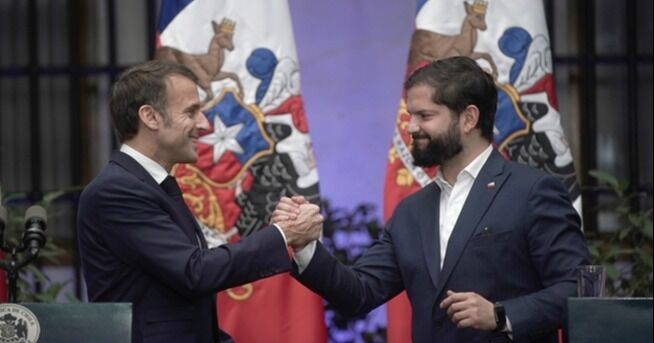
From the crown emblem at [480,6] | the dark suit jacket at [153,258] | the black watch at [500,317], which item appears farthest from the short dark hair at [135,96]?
the crown emblem at [480,6]

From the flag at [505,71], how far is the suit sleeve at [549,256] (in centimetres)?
111

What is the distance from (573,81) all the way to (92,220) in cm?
301

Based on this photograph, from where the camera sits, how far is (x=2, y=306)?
338cm

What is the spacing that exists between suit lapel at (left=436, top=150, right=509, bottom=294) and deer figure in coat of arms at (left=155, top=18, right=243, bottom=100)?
1.37 metres

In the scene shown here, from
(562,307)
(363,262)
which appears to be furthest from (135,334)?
(562,307)

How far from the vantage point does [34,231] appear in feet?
12.4

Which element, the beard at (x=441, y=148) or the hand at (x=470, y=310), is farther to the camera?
the beard at (x=441, y=148)

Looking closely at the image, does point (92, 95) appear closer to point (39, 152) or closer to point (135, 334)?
point (39, 152)

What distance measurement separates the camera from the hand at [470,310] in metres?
3.56

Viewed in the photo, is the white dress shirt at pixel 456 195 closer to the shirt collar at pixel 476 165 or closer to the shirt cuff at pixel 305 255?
the shirt collar at pixel 476 165

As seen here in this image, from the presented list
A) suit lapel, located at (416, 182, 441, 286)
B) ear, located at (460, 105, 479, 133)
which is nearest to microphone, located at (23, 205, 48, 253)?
suit lapel, located at (416, 182, 441, 286)

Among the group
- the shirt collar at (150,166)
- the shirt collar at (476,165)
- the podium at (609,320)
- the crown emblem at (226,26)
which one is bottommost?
the podium at (609,320)

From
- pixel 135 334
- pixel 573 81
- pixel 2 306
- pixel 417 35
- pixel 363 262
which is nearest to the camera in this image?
pixel 2 306

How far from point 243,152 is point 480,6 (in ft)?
3.09
